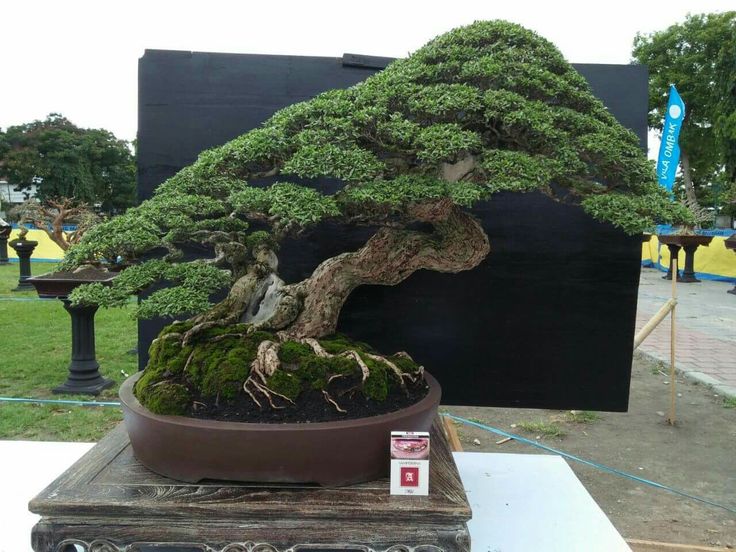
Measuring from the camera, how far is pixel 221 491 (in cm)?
121

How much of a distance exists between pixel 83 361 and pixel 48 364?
82cm

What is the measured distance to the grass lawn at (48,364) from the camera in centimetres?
296

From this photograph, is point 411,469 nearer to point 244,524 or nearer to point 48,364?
point 244,524

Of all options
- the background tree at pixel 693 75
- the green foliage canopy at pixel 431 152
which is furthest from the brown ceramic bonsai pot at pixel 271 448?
the background tree at pixel 693 75

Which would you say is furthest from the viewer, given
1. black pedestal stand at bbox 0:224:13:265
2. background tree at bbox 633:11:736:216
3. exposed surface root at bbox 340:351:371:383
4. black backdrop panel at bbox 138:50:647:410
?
background tree at bbox 633:11:736:216

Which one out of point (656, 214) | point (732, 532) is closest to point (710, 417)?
point (732, 532)

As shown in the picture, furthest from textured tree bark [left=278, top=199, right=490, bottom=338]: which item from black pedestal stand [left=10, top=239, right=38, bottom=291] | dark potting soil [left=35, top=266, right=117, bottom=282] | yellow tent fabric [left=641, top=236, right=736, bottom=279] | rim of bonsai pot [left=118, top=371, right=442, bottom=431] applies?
yellow tent fabric [left=641, top=236, right=736, bottom=279]

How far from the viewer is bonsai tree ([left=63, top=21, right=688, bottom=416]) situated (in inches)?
49.6

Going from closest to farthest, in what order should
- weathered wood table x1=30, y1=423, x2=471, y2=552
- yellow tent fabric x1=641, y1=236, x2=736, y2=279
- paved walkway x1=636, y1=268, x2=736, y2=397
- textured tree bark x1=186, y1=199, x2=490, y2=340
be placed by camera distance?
weathered wood table x1=30, y1=423, x2=471, y2=552, textured tree bark x1=186, y1=199, x2=490, y2=340, paved walkway x1=636, y1=268, x2=736, y2=397, yellow tent fabric x1=641, y1=236, x2=736, y2=279

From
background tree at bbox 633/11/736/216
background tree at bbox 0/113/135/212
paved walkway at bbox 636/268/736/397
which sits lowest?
paved walkway at bbox 636/268/736/397

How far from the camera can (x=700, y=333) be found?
570 cm

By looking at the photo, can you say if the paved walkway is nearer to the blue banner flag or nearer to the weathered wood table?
the blue banner flag

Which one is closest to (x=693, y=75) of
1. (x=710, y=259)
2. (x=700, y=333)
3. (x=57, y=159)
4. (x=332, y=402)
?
(x=710, y=259)

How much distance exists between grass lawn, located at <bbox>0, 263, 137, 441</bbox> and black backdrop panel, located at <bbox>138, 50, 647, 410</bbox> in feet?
2.49
